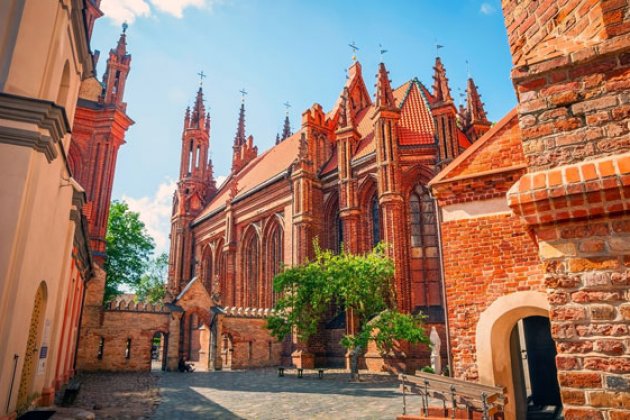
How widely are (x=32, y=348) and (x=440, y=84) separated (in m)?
21.0

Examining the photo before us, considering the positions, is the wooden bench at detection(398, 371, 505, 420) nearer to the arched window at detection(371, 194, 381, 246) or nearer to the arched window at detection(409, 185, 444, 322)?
the arched window at detection(409, 185, 444, 322)

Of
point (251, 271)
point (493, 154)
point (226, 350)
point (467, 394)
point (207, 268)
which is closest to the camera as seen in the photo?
point (467, 394)

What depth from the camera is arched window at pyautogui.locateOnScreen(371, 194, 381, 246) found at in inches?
922

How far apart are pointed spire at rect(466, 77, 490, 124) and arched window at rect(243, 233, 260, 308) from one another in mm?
16697

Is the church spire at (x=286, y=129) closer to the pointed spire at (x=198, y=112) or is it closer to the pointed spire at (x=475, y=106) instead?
the pointed spire at (x=198, y=112)

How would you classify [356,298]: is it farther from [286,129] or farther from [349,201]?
[286,129]

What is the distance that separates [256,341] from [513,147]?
21.7 metres

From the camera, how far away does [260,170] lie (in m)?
36.1

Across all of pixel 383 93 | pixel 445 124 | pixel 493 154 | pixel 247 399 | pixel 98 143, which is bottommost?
pixel 247 399

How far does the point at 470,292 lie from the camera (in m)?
7.39

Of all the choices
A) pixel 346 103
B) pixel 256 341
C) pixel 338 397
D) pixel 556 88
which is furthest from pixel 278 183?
pixel 556 88

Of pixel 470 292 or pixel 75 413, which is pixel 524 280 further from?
pixel 75 413

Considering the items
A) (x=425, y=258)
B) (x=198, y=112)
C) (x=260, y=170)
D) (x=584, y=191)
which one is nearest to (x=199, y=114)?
(x=198, y=112)

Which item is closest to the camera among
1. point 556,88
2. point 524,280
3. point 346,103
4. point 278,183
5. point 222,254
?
point 556,88
